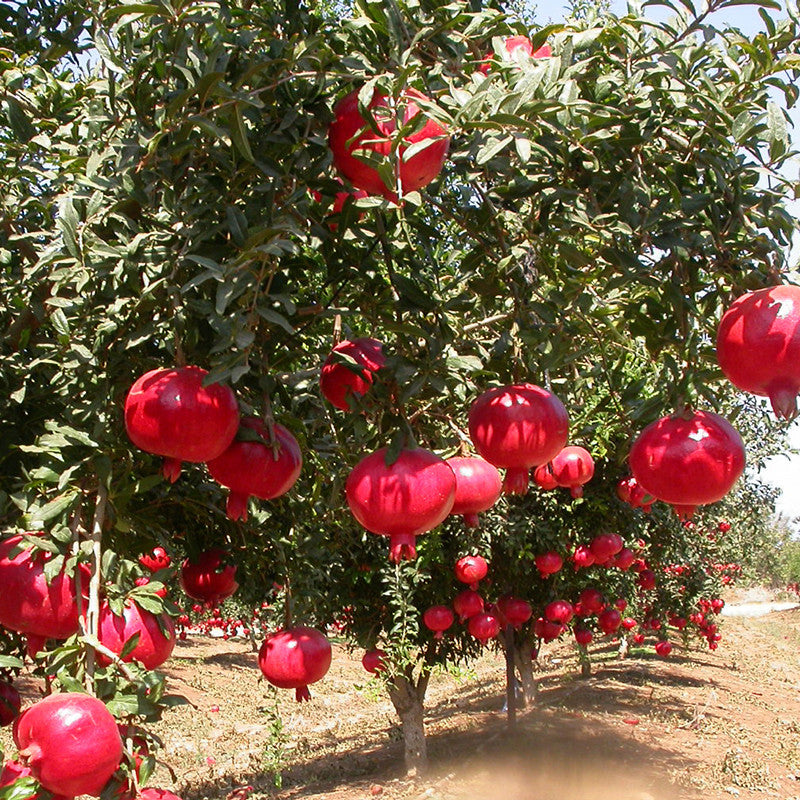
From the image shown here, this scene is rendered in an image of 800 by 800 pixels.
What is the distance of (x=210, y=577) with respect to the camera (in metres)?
2.21

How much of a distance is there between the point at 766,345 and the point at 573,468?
1.39 metres

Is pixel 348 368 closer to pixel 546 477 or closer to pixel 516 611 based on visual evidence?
pixel 546 477

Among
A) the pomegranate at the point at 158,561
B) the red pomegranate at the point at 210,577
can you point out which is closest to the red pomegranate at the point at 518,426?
the red pomegranate at the point at 210,577

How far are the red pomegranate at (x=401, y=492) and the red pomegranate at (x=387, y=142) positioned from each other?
421 mm

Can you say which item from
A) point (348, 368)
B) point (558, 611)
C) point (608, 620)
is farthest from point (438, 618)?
point (348, 368)

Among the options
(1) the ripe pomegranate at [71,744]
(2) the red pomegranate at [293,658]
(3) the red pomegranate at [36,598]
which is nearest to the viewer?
(1) the ripe pomegranate at [71,744]

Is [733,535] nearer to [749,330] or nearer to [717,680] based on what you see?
[717,680]

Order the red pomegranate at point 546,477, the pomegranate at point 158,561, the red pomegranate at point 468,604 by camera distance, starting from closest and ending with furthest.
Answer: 1. the red pomegranate at point 546,477
2. the pomegranate at point 158,561
3. the red pomegranate at point 468,604

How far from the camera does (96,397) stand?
1520mm

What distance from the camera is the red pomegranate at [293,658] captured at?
1974mm

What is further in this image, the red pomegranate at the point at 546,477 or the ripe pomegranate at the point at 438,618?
the ripe pomegranate at the point at 438,618

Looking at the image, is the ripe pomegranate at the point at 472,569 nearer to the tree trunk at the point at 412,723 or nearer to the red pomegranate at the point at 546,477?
the red pomegranate at the point at 546,477

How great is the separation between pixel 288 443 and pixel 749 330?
0.82 metres

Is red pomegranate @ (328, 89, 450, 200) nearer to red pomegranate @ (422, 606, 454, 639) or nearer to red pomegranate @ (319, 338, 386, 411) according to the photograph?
red pomegranate @ (319, 338, 386, 411)
